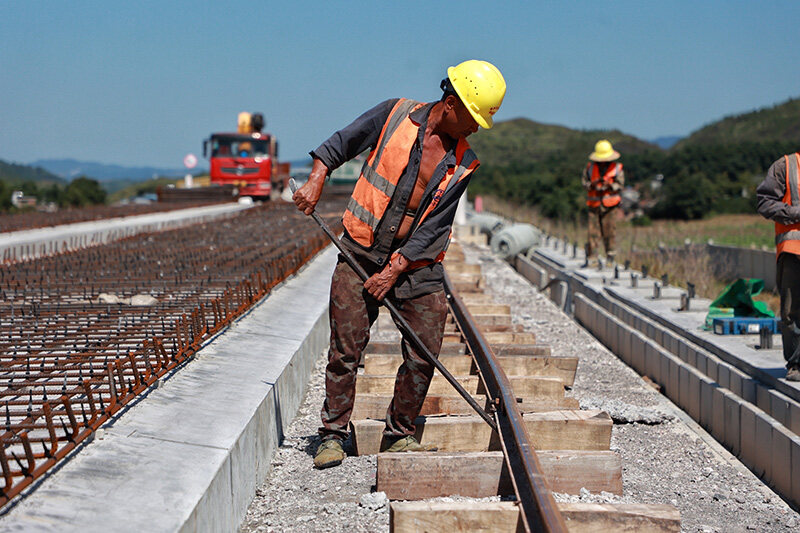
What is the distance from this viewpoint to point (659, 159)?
Answer: 249 ft

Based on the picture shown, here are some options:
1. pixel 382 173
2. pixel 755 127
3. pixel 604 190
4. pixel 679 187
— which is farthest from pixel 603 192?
pixel 755 127

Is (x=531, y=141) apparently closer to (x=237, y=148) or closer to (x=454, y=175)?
(x=237, y=148)

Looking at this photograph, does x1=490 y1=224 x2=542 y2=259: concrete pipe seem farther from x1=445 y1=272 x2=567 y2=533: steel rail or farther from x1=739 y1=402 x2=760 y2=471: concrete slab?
x1=739 y1=402 x2=760 y2=471: concrete slab

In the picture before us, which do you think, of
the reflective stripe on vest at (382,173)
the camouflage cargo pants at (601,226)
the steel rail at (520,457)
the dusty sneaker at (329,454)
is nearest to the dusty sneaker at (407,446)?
the dusty sneaker at (329,454)

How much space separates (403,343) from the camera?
4914 millimetres

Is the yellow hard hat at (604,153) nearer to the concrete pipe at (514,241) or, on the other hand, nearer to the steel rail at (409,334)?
the concrete pipe at (514,241)

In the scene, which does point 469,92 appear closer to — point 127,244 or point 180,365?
point 180,365

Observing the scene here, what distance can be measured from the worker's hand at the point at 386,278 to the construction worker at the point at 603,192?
11055mm

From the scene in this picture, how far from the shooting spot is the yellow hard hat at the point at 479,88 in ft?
14.9

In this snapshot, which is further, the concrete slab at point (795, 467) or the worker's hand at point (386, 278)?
the concrete slab at point (795, 467)

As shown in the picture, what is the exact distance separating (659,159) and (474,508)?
247 ft

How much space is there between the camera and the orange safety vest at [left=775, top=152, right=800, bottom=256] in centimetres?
589

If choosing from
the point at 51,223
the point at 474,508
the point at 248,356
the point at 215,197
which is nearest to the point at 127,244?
the point at 51,223

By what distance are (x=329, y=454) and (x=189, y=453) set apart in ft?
3.60
